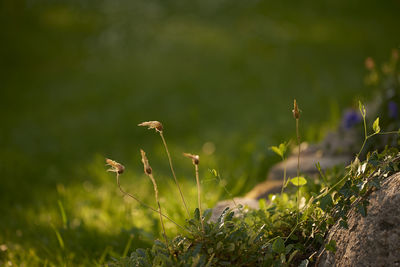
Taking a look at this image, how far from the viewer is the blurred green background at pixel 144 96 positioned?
2.92m

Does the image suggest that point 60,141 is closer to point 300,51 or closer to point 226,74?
point 226,74

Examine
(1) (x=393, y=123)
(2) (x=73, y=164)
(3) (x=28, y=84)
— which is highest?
(1) (x=393, y=123)

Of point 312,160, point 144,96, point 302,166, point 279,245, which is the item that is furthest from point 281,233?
point 144,96

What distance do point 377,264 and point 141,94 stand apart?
18.9 ft

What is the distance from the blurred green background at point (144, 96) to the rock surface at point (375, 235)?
21.2 inches

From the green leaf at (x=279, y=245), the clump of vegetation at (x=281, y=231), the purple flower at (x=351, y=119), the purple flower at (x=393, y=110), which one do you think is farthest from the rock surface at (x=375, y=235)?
the purple flower at (x=351, y=119)

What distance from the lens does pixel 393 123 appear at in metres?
2.51

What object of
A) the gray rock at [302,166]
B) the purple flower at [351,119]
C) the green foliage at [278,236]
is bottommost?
the gray rock at [302,166]

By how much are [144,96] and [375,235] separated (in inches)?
216

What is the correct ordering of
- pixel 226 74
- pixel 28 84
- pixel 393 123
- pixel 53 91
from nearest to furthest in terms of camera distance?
pixel 393 123
pixel 226 74
pixel 53 91
pixel 28 84

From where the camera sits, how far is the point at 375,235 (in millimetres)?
1262

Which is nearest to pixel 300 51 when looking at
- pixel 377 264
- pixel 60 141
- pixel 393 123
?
pixel 60 141

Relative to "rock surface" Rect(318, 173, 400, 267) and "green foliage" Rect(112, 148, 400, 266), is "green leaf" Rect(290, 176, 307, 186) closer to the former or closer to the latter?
"green foliage" Rect(112, 148, 400, 266)

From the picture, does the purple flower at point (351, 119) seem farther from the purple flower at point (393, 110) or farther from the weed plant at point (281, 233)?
the weed plant at point (281, 233)
